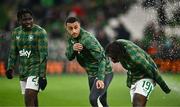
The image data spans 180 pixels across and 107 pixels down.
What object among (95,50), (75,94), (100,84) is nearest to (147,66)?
(100,84)

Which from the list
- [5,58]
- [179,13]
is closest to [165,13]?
[179,13]

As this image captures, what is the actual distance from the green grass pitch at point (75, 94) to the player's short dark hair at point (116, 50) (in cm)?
579

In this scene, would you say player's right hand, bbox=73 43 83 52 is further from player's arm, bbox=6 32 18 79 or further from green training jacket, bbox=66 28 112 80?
player's arm, bbox=6 32 18 79

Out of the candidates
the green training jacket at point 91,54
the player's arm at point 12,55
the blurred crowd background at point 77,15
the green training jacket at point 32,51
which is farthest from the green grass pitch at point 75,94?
the green training jacket at point 91,54

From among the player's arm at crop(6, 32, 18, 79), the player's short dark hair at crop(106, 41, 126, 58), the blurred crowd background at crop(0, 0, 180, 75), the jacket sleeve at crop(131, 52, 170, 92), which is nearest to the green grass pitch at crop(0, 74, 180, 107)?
the blurred crowd background at crop(0, 0, 180, 75)

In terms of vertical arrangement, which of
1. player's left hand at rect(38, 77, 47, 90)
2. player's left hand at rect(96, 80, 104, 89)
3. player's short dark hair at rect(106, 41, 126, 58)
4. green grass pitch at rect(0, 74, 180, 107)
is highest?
player's short dark hair at rect(106, 41, 126, 58)

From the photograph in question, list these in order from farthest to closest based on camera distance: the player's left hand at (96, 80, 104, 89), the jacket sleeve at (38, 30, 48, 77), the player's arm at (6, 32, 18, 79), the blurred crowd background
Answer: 1. the blurred crowd background
2. the player's arm at (6, 32, 18, 79)
3. the jacket sleeve at (38, 30, 48, 77)
4. the player's left hand at (96, 80, 104, 89)

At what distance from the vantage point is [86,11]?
2847 cm

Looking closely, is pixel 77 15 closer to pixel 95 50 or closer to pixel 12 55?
pixel 12 55

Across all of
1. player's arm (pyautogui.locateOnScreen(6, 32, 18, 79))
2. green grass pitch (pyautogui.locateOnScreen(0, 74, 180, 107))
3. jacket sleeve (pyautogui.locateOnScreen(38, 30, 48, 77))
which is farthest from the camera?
green grass pitch (pyautogui.locateOnScreen(0, 74, 180, 107))

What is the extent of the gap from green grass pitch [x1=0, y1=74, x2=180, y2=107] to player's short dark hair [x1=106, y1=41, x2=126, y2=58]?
5792 millimetres

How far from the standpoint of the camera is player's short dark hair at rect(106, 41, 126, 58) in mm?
11492

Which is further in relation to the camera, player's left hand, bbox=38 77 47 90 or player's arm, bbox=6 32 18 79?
player's arm, bbox=6 32 18 79

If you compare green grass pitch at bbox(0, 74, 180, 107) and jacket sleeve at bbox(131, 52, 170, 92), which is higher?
jacket sleeve at bbox(131, 52, 170, 92)
